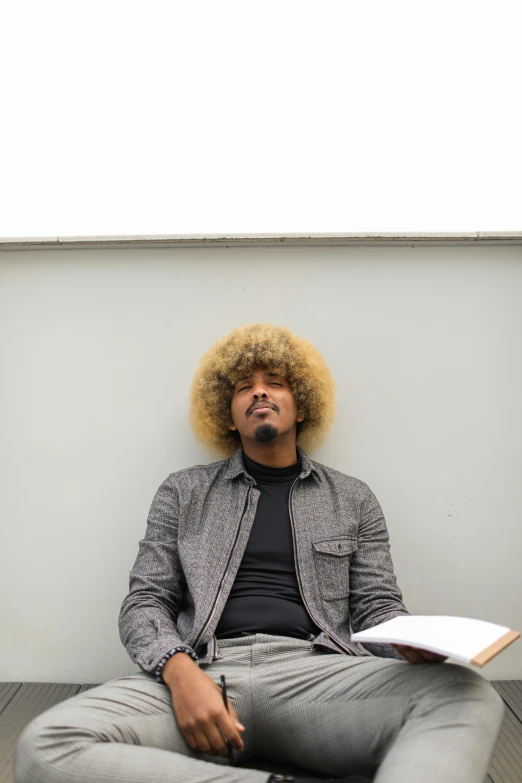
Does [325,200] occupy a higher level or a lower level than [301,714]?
higher

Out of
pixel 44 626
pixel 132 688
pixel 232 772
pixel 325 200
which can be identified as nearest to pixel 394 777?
pixel 232 772

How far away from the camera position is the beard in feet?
7.27

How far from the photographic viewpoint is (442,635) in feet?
5.00

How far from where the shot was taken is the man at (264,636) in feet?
4.77

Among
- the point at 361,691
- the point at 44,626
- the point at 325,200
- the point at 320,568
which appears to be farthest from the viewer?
the point at 325,200

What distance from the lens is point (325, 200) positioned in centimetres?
267

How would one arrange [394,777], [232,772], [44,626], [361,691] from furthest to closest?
[44,626]
[361,691]
[232,772]
[394,777]

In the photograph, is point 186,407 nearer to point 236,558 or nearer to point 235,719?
point 236,558

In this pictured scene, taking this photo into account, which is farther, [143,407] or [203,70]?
[203,70]

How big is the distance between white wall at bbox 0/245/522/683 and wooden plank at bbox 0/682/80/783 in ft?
0.18

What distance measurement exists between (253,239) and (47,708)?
66.4 inches

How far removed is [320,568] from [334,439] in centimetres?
57

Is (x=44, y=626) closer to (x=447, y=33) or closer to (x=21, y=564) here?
(x=21, y=564)

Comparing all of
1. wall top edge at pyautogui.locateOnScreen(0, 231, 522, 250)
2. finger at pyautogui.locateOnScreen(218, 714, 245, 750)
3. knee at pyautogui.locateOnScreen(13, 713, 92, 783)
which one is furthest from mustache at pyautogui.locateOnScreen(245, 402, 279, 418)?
knee at pyautogui.locateOnScreen(13, 713, 92, 783)
